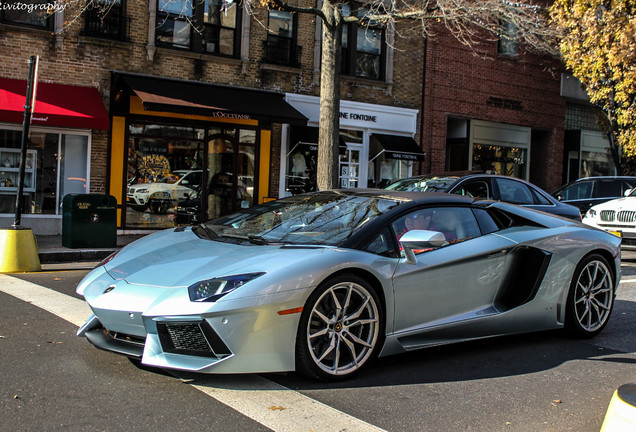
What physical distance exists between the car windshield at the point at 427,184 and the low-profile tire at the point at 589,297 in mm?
4560

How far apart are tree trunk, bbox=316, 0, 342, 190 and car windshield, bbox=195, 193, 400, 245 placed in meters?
7.48

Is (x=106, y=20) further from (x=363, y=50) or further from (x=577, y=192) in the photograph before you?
(x=577, y=192)

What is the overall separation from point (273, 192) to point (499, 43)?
34.0 ft

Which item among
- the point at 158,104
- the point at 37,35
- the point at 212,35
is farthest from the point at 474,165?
the point at 37,35

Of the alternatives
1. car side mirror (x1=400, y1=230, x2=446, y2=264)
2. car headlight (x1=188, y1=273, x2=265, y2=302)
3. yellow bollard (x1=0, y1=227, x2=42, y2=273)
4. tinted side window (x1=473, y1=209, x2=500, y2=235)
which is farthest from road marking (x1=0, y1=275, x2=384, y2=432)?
yellow bollard (x1=0, y1=227, x2=42, y2=273)

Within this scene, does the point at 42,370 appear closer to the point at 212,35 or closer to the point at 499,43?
the point at 212,35

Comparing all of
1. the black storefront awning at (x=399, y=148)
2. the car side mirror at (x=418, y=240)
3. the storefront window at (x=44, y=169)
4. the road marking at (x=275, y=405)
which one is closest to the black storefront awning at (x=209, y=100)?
the storefront window at (x=44, y=169)

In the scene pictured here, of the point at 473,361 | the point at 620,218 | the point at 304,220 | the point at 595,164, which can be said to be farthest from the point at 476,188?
the point at 595,164

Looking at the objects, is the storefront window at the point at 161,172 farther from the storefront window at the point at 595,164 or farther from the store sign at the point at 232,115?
the storefront window at the point at 595,164

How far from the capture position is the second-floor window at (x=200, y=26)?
54.2 ft

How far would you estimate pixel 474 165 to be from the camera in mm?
22797

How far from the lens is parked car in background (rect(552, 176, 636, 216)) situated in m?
16.1

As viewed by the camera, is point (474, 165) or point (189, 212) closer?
point (189, 212)

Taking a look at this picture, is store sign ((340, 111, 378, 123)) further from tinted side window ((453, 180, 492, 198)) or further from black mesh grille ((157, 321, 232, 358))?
black mesh grille ((157, 321, 232, 358))
